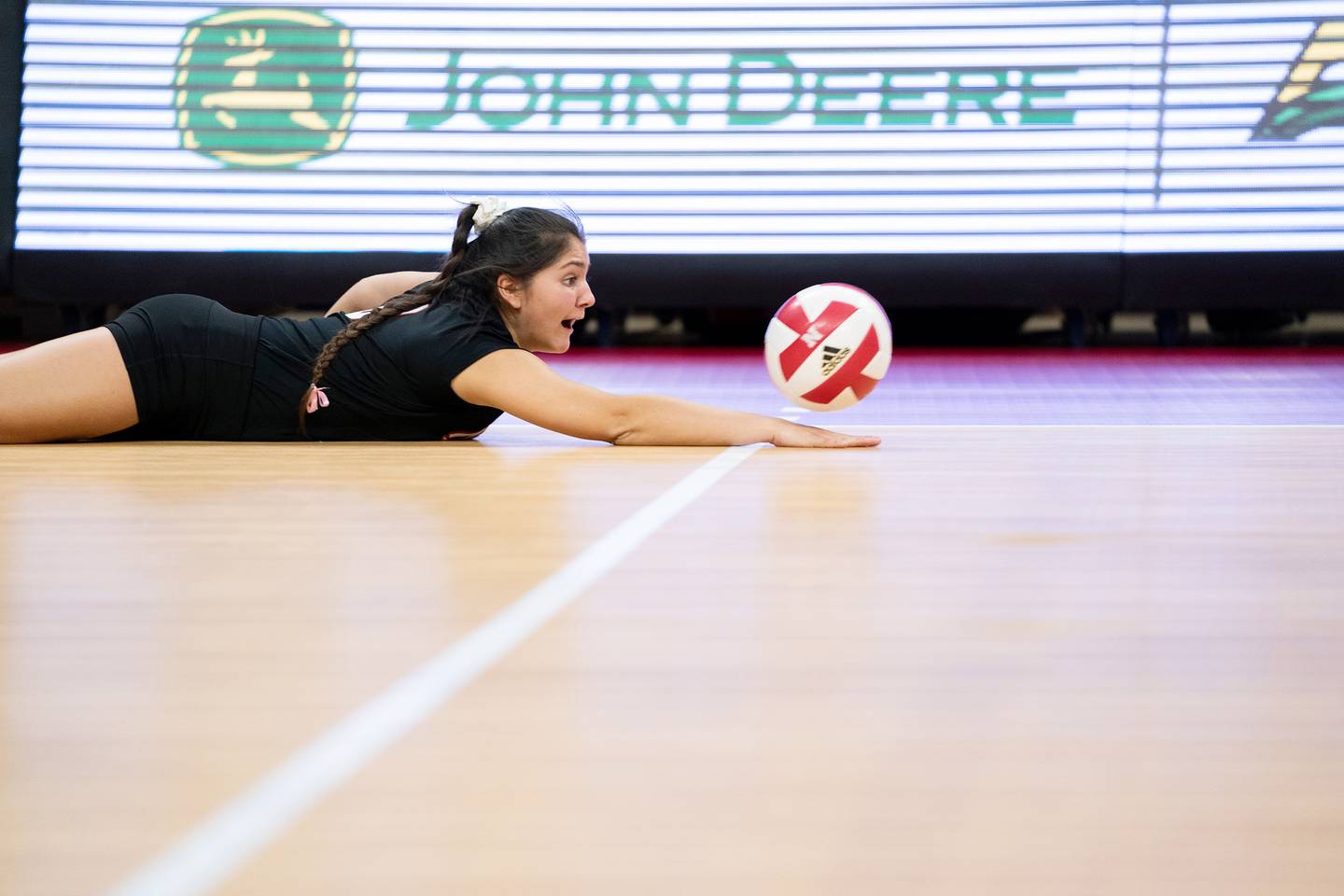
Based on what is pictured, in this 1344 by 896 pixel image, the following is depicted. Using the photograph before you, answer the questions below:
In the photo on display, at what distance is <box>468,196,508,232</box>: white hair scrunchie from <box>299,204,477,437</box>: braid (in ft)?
0.05

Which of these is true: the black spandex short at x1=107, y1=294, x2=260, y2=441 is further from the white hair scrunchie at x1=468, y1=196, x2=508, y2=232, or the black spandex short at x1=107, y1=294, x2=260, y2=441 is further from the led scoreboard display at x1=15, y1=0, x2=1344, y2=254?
the led scoreboard display at x1=15, y1=0, x2=1344, y2=254

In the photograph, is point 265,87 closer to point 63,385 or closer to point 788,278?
point 788,278

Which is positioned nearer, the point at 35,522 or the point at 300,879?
the point at 300,879

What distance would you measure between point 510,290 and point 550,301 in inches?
3.4

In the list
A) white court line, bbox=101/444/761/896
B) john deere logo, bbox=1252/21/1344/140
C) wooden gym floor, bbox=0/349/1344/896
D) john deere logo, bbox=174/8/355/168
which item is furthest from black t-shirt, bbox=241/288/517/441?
john deere logo, bbox=1252/21/1344/140

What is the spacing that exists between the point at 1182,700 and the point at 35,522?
1505 mm

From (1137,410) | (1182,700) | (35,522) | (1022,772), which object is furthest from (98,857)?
(1137,410)

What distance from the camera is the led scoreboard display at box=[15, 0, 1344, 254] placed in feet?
18.3

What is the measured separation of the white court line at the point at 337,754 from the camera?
776 millimetres

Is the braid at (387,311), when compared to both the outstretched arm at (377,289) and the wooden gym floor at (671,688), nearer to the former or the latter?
the outstretched arm at (377,289)

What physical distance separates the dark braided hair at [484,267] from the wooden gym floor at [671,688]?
64cm

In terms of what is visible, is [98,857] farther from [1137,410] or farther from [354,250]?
[354,250]

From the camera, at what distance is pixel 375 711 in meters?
1.06

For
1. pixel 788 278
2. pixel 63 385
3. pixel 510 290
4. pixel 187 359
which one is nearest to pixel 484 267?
pixel 510 290
